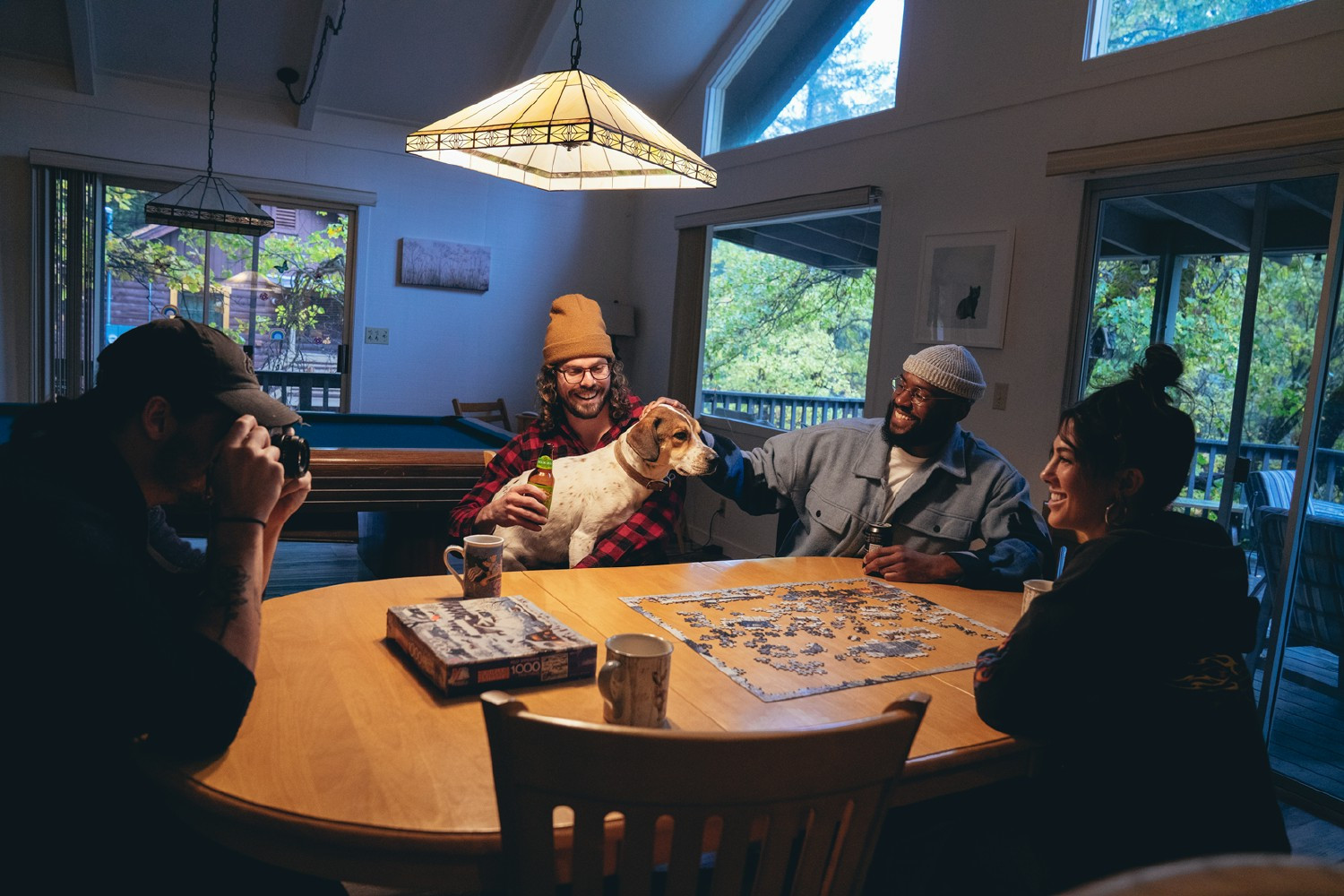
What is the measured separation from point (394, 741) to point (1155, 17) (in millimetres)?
3842

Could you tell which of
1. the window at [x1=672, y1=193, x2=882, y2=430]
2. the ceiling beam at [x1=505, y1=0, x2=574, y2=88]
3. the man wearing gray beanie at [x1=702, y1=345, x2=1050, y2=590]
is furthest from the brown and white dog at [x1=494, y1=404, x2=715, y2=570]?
the ceiling beam at [x1=505, y1=0, x2=574, y2=88]

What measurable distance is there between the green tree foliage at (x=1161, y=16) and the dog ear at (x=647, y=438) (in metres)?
2.75

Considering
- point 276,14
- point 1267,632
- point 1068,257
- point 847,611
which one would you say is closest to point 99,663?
point 847,611

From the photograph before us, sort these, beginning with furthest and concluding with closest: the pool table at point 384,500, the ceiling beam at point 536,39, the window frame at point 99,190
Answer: the window frame at point 99,190, the ceiling beam at point 536,39, the pool table at point 384,500

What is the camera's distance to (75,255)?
5.55 meters

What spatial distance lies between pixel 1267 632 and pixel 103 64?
7.06 meters

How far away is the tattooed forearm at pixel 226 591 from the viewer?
3.60ft

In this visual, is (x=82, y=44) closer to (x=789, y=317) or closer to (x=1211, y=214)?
(x=789, y=317)

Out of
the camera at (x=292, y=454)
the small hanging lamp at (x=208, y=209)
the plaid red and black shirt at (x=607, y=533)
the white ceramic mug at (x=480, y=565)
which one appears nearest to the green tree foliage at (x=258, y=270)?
the small hanging lamp at (x=208, y=209)

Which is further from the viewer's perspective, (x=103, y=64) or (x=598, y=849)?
(x=103, y=64)

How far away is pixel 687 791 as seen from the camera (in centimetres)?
75

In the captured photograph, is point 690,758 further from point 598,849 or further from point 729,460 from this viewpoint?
point 729,460

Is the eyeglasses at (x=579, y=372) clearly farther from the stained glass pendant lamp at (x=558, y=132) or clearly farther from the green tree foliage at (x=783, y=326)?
the green tree foliage at (x=783, y=326)

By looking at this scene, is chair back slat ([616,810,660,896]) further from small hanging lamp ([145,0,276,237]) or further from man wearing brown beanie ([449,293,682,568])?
small hanging lamp ([145,0,276,237])
